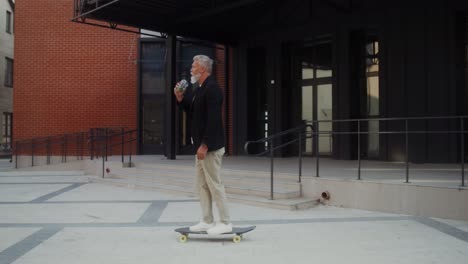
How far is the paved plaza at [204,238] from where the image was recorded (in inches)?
181

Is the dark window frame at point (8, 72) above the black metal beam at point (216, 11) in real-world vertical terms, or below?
above

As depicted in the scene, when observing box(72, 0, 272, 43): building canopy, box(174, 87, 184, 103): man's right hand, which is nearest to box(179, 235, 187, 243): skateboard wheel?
box(174, 87, 184, 103): man's right hand

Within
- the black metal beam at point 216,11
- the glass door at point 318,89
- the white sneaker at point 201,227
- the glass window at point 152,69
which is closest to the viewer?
the white sneaker at point 201,227

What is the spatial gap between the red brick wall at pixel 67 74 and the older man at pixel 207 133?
1158 centimetres

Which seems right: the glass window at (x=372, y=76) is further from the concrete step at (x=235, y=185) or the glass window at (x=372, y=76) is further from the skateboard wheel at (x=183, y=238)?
the skateboard wheel at (x=183, y=238)

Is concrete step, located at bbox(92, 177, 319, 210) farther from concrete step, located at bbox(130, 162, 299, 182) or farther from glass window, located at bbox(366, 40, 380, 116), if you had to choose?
glass window, located at bbox(366, 40, 380, 116)

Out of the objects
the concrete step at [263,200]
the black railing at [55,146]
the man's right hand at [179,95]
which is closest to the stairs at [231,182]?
the concrete step at [263,200]

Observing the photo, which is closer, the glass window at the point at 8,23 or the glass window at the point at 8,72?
the glass window at the point at 8,72

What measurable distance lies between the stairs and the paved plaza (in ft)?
0.72

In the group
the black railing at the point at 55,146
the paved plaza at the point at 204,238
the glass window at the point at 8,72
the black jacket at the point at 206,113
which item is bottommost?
the paved plaza at the point at 204,238

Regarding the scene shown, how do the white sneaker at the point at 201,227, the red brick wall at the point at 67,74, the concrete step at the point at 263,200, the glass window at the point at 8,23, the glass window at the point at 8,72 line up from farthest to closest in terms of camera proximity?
the glass window at the point at 8,23 < the glass window at the point at 8,72 < the red brick wall at the point at 67,74 < the concrete step at the point at 263,200 < the white sneaker at the point at 201,227

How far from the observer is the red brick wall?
53.4 ft

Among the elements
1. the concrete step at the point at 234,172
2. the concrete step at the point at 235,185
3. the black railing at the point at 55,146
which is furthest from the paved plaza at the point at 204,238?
the black railing at the point at 55,146

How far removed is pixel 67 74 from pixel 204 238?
12738 mm
